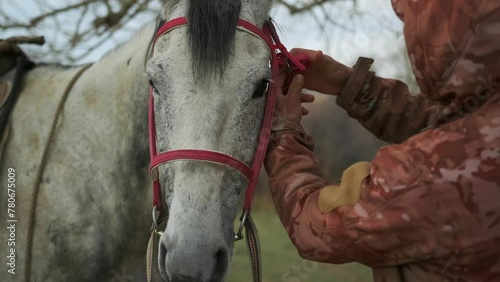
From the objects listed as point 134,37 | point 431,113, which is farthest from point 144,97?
point 431,113

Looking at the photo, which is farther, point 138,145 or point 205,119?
point 138,145

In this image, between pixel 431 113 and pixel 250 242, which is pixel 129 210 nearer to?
pixel 250 242

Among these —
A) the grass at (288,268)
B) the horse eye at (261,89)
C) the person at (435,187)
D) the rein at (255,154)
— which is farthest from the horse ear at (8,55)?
the grass at (288,268)

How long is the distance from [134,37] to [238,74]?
94 cm

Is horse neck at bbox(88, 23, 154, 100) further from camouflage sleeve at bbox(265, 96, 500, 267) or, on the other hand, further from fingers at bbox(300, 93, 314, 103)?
camouflage sleeve at bbox(265, 96, 500, 267)

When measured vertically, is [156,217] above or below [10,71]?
below

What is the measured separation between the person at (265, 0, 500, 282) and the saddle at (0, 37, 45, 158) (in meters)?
1.58

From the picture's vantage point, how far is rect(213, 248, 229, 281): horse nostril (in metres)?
1.75

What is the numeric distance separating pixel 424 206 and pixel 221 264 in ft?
2.19

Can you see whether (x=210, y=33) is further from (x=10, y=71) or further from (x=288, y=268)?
(x=288, y=268)

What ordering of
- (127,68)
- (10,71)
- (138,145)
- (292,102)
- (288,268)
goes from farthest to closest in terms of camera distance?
(288,268)
(10,71)
(127,68)
(138,145)
(292,102)

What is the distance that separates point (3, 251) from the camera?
2443 millimetres

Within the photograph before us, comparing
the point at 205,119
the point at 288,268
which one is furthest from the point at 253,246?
the point at 288,268

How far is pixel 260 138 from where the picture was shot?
1955 mm
